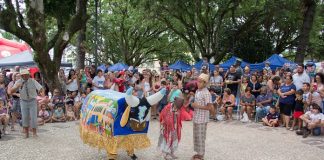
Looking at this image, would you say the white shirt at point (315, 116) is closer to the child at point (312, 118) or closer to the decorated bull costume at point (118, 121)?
the child at point (312, 118)

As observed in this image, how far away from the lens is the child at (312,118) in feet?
30.9

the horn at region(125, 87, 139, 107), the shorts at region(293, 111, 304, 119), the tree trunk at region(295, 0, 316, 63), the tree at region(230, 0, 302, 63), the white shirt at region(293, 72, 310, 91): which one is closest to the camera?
the horn at region(125, 87, 139, 107)

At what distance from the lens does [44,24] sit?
12.2m

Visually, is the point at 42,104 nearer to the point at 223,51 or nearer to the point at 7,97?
the point at 7,97

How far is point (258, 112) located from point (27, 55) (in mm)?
11607

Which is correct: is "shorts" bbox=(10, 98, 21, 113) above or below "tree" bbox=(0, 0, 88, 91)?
below

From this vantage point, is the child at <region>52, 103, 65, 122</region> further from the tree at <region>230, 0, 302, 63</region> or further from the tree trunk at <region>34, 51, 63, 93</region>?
the tree at <region>230, 0, 302, 63</region>

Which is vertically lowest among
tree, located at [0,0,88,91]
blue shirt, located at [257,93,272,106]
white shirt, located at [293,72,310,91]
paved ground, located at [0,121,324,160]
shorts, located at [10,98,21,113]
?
paved ground, located at [0,121,324,160]

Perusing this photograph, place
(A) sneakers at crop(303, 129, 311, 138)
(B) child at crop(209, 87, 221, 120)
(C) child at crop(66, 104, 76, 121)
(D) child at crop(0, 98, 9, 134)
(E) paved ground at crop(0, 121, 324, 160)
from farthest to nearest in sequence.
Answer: (B) child at crop(209, 87, 221, 120) → (C) child at crop(66, 104, 76, 121) → (A) sneakers at crop(303, 129, 311, 138) → (D) child at crop(0, 98, 9, 134) → (E) paved ground at crop(0, 121, 324, 160)

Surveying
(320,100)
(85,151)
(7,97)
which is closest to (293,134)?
(320,100)

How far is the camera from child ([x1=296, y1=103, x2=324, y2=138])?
30.9ft

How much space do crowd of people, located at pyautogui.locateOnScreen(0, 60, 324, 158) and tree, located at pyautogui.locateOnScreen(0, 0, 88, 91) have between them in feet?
1.95

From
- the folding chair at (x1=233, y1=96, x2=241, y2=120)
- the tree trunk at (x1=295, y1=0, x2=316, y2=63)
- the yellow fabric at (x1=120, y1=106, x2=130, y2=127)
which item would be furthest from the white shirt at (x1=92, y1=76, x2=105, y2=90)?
the tree trunk at (x1=295, y1=0, x2=316, y2=63)

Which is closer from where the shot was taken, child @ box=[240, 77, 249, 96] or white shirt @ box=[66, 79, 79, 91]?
child @ box=[240, 77, 249, 96]
